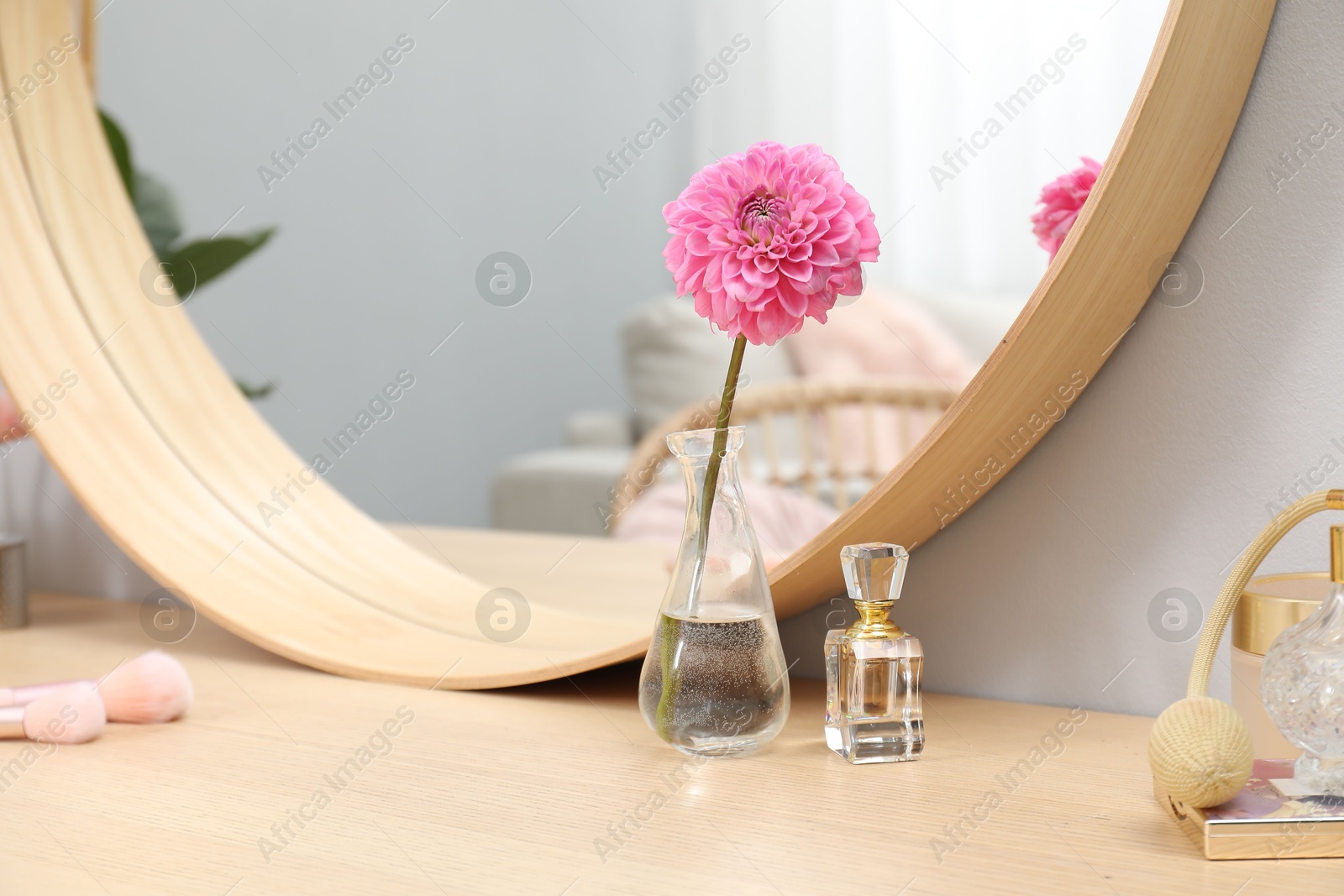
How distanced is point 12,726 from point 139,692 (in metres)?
0.05

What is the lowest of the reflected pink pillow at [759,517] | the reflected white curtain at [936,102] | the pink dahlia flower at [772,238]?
the reflected pink pillow at [759,517]

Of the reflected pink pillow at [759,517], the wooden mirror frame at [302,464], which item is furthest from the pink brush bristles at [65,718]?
the reflected pink pillow at [759,517]

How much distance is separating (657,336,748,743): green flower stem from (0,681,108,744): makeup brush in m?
0.25

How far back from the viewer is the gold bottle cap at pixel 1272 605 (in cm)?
40

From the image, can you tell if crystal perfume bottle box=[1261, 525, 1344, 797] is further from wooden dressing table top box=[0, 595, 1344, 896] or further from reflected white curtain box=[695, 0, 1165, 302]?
reflected white curtain box=[695, 0, 1165, 302]

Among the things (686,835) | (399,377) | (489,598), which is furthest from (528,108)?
(686,835)

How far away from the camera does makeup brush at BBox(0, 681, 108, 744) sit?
0.50 metres

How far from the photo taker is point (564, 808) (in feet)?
1.38

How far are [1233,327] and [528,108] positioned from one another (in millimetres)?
2101

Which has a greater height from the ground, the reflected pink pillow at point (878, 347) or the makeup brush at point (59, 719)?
the reflected pink pillow at point (878, 347)

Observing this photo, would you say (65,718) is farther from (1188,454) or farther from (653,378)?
(653,378)

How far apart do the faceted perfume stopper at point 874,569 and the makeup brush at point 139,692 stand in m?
0.32

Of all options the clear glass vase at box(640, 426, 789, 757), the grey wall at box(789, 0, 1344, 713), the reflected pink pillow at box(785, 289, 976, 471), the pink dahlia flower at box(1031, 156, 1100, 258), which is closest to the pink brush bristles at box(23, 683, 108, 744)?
the clear glass vase at box(640, 426, 789, 757)

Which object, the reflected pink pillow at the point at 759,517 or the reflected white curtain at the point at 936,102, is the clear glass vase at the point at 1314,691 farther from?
the reflected white curtain at the point at 936,102
